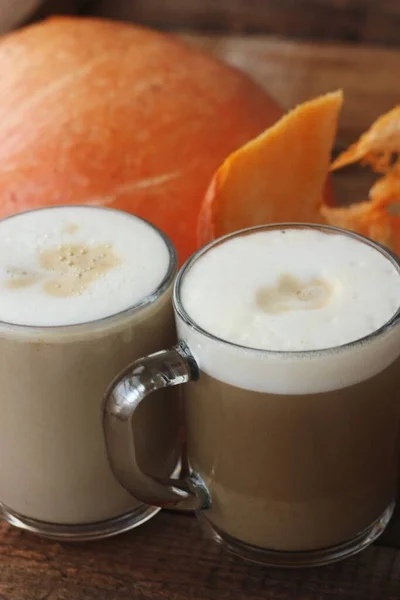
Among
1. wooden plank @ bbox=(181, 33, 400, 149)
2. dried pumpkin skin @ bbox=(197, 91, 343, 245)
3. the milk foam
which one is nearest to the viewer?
the milk foam

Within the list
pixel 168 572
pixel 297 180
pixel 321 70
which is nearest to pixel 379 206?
pixel 297 180

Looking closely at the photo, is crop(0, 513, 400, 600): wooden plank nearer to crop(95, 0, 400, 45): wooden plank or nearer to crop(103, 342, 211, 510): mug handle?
crop(103, 342, 211, 510): mug handle

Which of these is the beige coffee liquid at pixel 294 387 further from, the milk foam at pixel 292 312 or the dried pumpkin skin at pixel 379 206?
the dried pumpkin skin at pixel 379 206

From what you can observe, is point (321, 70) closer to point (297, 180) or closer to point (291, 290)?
point (297, 180)

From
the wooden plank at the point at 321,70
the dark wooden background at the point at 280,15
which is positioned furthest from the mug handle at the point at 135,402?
the dark wooden background at the point at 280,15

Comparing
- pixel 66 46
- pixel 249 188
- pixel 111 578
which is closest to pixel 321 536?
pixel 111 578

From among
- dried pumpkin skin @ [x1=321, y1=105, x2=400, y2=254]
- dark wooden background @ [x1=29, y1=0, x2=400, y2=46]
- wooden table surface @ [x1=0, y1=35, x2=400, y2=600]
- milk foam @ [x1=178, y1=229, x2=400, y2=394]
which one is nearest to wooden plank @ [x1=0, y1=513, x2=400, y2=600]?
wooden table surface @ [x1=0, y1=35, x2=400, y2=600]

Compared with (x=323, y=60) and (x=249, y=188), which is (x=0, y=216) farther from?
(x=323, y=60)
